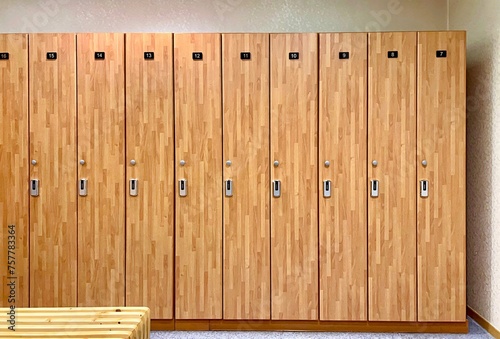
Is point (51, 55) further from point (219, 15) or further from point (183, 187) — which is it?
point (219, 15)

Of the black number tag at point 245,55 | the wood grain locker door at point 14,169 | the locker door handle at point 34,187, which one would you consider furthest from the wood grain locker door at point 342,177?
the wood grain locker door at point 14,169

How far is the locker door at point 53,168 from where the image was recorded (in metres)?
3.58

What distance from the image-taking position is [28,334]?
6.78ft

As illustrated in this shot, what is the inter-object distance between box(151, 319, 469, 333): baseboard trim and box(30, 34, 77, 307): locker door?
861mm

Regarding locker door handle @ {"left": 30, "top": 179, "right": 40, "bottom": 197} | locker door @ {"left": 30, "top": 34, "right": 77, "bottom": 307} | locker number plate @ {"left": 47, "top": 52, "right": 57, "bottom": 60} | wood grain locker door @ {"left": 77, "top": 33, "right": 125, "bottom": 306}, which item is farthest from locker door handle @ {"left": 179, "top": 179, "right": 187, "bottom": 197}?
locker number plate @ {"left": 47, "top": 52, "right": 57, "bottom": 60}

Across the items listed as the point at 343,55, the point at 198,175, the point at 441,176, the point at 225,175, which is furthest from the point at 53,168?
the point at 441,176

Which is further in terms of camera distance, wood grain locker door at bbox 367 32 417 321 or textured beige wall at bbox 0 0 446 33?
textured beige wall at bbox 0 0 446 33

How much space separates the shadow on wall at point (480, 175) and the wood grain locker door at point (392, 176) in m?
0.62

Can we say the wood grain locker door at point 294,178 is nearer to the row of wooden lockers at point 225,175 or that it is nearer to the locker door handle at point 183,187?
the row of wooden lockers at point 225,175

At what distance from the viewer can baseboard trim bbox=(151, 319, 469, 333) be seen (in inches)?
139

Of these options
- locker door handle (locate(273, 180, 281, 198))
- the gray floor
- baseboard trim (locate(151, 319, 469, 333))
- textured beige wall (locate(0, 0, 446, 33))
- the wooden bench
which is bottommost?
the gray floor

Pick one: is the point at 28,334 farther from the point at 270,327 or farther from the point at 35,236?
the point at 270,327

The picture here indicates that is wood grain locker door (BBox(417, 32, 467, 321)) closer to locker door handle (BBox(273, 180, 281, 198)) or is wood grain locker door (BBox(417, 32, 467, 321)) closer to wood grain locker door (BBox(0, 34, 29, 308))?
locker door handle (BBox(273, 180, 281, 198))

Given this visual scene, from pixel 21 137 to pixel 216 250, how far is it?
1811 mm
